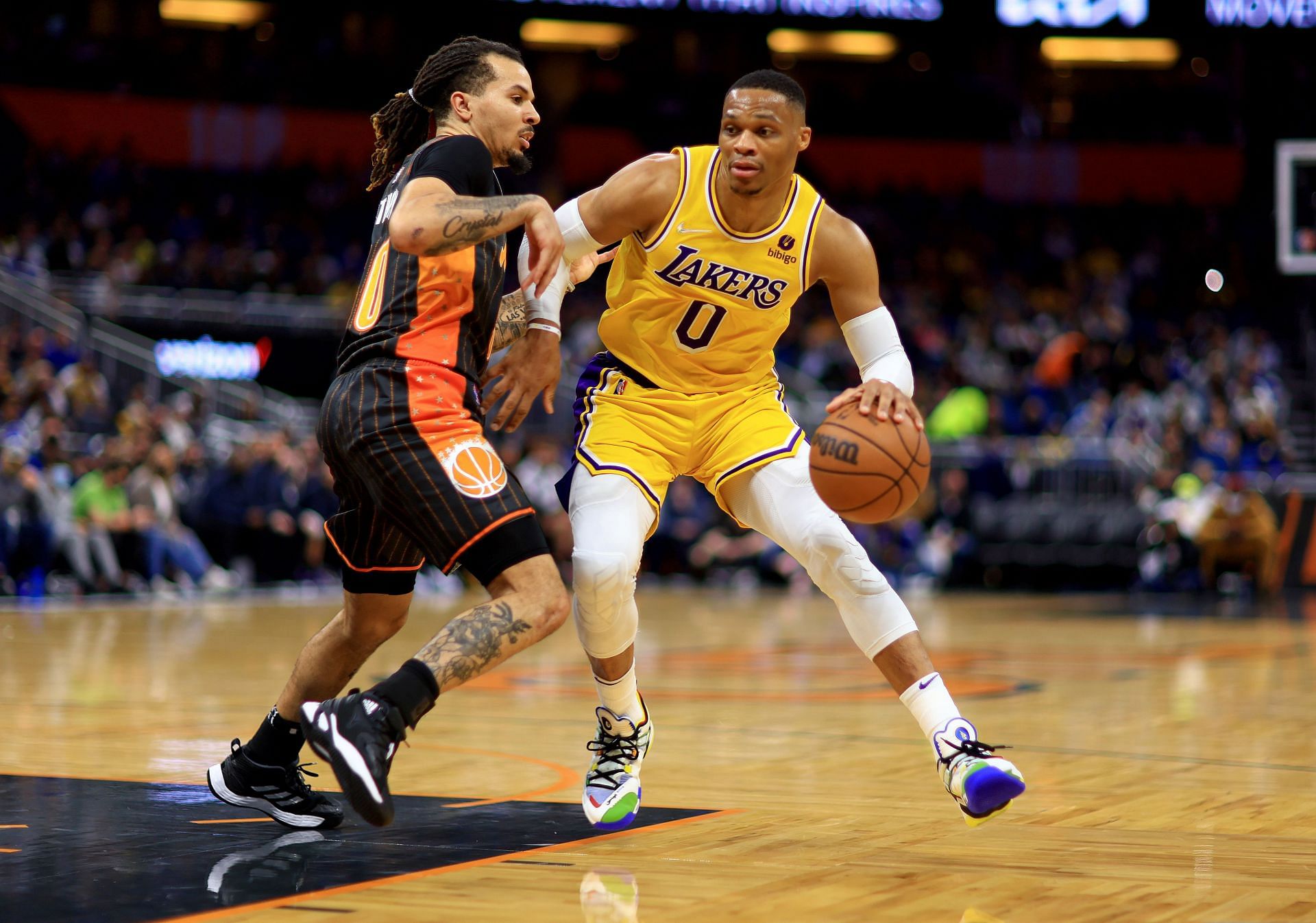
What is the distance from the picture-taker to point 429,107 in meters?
4.65

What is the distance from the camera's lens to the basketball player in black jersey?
4.06 metres

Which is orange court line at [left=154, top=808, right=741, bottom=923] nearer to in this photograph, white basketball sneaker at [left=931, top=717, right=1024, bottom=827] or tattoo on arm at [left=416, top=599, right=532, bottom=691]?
tattoo on arm at [left=416, top=599, right=532, bottom=691]

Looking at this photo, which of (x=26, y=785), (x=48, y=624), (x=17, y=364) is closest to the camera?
(x=26, y=785)

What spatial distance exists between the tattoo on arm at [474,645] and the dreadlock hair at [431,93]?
1.37 m

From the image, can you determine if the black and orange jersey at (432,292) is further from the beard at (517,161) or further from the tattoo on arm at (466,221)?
the beard at (517,161)

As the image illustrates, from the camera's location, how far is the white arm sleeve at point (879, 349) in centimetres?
509

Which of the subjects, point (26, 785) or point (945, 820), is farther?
point (26, 785)

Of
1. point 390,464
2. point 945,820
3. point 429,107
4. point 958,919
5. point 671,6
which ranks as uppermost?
point 671,6

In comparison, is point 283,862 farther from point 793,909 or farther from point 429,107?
point 429,107

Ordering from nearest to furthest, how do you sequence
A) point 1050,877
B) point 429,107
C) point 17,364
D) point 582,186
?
1. point 1050,877
2. point 429,107
3. point 17,364
4. point 582,186

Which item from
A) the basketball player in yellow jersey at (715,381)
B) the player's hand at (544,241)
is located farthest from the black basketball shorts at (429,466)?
the basketball player in yellow jersey at (715,381)

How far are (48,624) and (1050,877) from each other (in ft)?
32.6

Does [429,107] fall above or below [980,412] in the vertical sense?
above

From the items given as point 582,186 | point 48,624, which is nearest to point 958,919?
point 48,624
